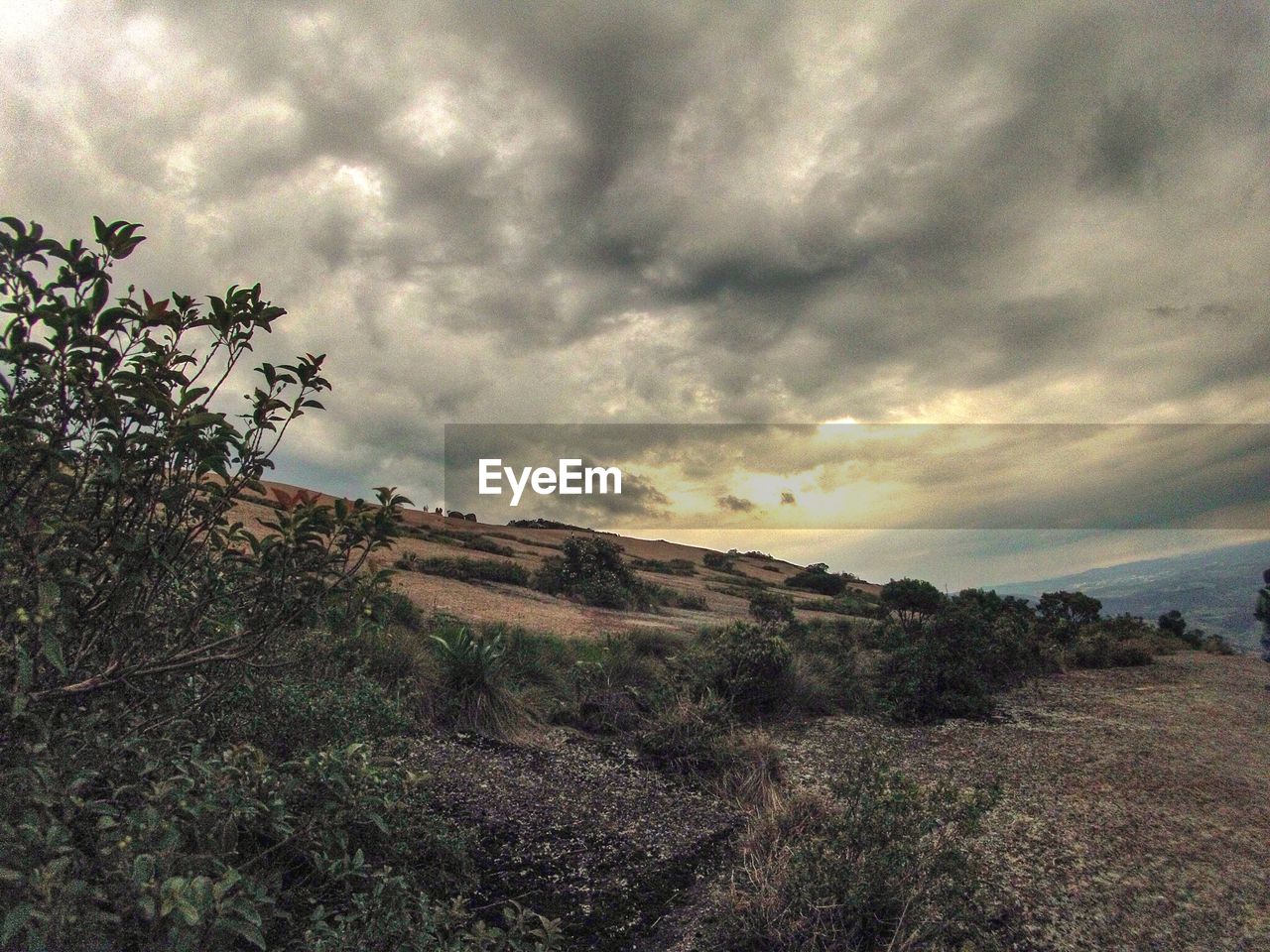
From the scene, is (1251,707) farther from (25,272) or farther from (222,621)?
(25,272)

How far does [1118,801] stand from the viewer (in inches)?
222

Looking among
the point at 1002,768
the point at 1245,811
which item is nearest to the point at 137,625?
the point at 1002,768

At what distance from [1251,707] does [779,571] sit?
33.3m

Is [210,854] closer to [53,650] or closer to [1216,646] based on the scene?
[53,650]

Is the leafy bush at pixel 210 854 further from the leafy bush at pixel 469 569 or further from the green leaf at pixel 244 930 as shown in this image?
the leafy bush at pixel 469 569

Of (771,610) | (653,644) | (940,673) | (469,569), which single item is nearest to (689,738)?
(940,673)

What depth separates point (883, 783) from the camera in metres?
4.35

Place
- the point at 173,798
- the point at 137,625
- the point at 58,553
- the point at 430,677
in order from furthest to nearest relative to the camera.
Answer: the point at 430,677 < the point at 173,798 < the point at 137,625 < the point at 58,553

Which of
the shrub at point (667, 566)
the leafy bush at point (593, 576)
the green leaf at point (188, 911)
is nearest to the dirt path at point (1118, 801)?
the green leaf at point (188, 911)

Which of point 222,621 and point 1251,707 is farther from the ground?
point 222,621

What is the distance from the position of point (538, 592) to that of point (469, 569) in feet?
5.73

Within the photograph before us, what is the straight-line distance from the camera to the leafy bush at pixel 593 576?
18.4 meters

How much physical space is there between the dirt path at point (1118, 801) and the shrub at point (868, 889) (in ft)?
1.23

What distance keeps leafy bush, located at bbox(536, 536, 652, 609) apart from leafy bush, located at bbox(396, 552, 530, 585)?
2.23 ft
